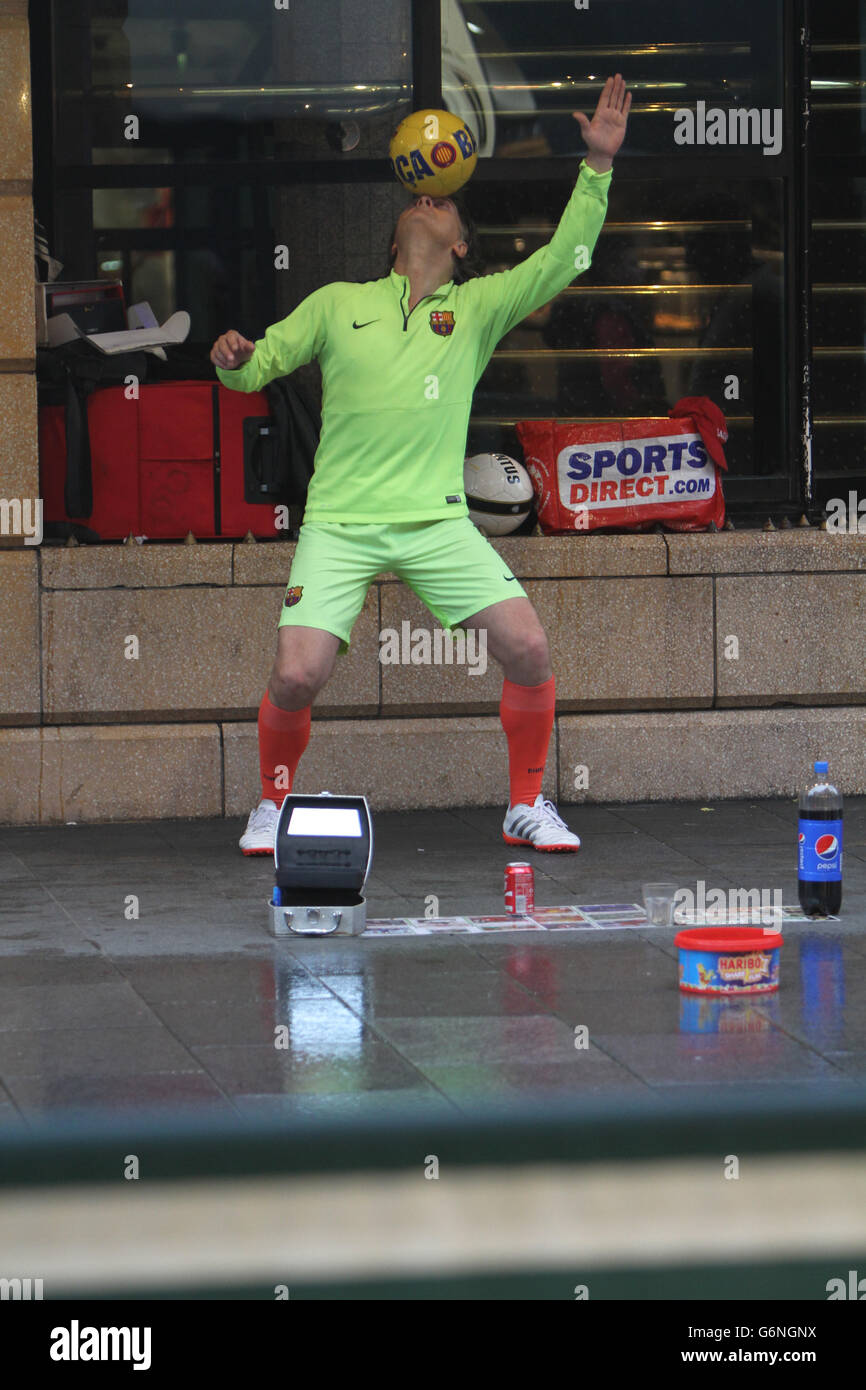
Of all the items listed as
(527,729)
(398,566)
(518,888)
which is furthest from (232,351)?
(518,888)

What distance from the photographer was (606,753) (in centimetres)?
842

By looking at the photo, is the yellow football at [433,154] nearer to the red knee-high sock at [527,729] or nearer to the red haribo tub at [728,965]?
the red knee-high sock at [527,729]

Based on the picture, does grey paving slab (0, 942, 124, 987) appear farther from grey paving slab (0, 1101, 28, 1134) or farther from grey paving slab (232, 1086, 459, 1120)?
grey paving slab (232, 1086, 459, 1120)

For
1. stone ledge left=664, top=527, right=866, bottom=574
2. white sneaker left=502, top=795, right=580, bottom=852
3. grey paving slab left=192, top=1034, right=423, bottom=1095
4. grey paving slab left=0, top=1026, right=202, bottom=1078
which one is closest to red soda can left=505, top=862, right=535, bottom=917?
white sneaker left=502, top=795, right=580, bottom=852

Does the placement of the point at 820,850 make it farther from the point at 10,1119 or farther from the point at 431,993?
the point at 10,1119

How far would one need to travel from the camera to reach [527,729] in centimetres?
729

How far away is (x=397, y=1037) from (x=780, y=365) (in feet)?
17.3

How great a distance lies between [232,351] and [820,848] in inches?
98.9

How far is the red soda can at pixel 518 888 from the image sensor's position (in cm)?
621

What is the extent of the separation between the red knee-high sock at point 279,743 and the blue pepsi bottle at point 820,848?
1.85 m

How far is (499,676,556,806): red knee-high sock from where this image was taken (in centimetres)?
724

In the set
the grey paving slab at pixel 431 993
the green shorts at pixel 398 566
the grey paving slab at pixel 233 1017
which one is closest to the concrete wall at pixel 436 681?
the green shorts at pixel 398 566

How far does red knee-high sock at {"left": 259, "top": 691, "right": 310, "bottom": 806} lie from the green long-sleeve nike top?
68cm

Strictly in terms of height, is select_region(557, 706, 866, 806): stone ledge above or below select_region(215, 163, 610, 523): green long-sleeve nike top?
below
